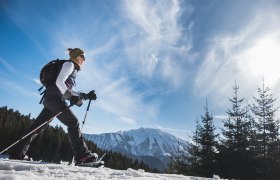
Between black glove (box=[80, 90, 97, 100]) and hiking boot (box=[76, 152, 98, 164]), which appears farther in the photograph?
black glove (box=[80, 90, 97, 100])

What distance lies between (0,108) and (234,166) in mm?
80673

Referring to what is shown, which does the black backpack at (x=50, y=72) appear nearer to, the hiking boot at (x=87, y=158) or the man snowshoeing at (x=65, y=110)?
the man snowshoeing at (x=65, y=110)

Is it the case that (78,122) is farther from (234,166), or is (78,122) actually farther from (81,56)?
(234,166)

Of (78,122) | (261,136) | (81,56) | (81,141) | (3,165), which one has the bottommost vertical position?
(3,165)

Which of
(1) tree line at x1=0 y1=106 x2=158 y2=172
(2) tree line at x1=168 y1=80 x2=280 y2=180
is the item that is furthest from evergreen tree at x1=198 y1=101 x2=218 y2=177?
(1) tree line at x1=0 y1=106 x2=158 y2=172

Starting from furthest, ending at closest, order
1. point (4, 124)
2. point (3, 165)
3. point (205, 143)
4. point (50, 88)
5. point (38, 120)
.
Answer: point (4, 124) < point (205, 143) < point (38, 120) < point (50, 88) < point (3, 165)

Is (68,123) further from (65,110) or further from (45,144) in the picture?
(45,144)

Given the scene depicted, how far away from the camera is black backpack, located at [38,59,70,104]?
568 cm

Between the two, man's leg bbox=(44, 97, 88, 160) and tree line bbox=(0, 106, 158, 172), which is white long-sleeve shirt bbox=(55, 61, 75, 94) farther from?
tree line bbox=(0, 106, 158, 172)

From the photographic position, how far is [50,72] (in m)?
5.70

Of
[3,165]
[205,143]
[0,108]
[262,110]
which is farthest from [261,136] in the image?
[0,108]

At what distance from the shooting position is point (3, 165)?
3869 mm

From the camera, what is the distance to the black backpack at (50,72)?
5.68 meters

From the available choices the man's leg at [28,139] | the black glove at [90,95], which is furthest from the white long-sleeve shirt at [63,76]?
the man's leg at [28,139]
